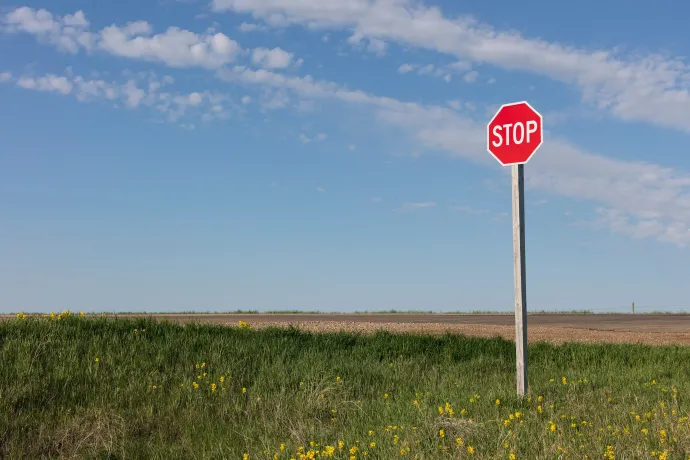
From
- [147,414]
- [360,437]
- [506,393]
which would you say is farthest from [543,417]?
[147,414]

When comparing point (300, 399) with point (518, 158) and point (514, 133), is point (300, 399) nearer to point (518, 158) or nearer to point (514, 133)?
point (518, 158)

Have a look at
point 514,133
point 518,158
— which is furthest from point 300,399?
point 514,133

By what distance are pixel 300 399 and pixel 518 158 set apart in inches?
191

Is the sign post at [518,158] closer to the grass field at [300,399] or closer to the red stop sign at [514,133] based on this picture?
the red stop sign at [514,133]

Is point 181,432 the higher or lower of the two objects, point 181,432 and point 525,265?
the lower

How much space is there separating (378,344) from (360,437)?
721 centimetres

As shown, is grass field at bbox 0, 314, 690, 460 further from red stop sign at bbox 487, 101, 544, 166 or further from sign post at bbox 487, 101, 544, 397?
red stop sign at bbox 487, 101, 544, 166

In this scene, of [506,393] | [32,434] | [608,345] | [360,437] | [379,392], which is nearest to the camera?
[360,437]

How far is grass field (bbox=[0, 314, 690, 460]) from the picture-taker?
6.73 m

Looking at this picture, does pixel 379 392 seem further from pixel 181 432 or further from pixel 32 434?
pixel 32 434

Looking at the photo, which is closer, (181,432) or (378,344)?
(181,432)

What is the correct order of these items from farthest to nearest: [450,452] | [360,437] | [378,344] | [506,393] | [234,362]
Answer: [378,344]
[234,362]
[506,393]
[360,437]
[450,452]

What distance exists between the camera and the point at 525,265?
9133 mm

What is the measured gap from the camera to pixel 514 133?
908 centimetres
